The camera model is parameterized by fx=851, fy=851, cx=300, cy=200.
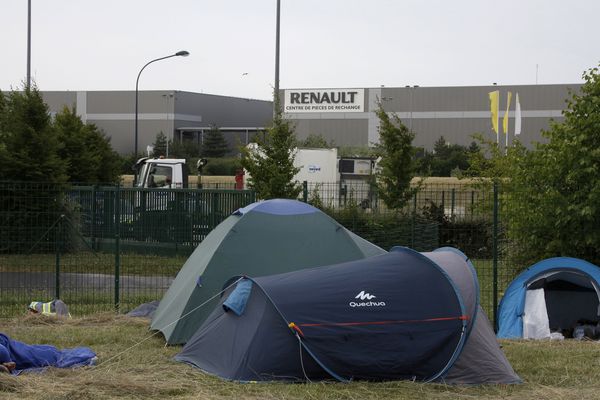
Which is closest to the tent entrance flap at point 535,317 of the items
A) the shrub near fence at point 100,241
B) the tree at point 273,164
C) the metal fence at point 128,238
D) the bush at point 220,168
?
the metal fence at point 128,238

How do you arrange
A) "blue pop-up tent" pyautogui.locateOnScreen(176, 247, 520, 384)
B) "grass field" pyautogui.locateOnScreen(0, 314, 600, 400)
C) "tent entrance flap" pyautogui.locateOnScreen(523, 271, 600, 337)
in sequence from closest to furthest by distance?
"grass field" pyautogui.locateOnScreen(0, 314, 600, 400), "blue pop-up tent" pyautogui.locateOnScreen(176, 247, 520, 384), "tent entrance flap" pyautogui.locateOnScreen(523, 271, 600, 337)

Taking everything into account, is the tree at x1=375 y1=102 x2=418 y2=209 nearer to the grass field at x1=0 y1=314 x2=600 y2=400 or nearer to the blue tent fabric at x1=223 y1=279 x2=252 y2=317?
the grass field at x1=0 y1=314 x2=600 y2=400

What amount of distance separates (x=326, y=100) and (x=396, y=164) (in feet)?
114

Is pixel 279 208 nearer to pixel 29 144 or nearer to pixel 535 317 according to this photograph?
pixel 535 317

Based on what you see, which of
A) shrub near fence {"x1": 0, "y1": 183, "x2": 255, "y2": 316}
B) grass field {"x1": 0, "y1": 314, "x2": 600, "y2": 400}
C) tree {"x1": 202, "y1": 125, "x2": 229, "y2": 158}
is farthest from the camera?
tree {"x1": 202, "y1": 125, "x2": 229, "y2": 158}

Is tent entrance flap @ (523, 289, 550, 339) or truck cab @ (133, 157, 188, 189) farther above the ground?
truck cab @ (133, 157, 188, 189)

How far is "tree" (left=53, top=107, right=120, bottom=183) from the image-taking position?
2758 centimetres

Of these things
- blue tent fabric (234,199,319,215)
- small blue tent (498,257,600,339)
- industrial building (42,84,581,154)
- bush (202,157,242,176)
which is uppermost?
industrial building (42,84,581,154)

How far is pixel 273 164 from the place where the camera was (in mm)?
21219

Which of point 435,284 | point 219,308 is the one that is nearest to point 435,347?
point 435,284

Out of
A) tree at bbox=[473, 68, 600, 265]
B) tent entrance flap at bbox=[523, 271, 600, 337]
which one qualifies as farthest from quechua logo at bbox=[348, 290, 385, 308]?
tree at bbox=[473, 68, 600, 265]

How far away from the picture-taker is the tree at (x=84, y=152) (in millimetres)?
27578

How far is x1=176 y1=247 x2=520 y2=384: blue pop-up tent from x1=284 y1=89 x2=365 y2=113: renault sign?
49160 millimetres

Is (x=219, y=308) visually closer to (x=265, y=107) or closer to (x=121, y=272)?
(x=121, y=272)
